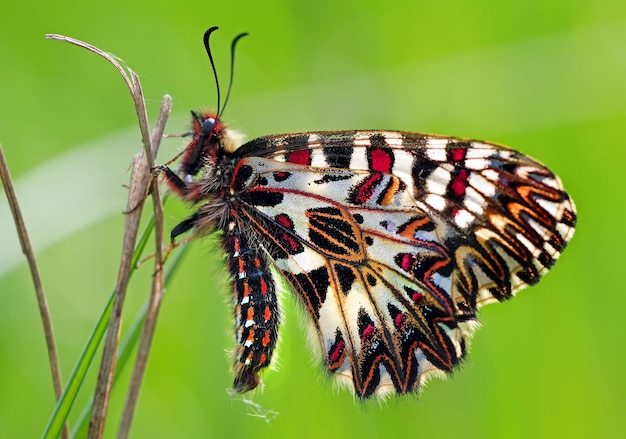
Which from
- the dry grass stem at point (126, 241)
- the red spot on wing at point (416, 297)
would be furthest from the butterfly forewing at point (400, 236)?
the dry grass stem at point (126, 241)

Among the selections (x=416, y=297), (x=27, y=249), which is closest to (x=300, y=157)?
(x=416, y=297)

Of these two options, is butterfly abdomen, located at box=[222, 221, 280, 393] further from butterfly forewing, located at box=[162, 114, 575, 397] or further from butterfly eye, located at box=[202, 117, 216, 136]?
butterfly eye, located at box=[202, 117, 216, 136]

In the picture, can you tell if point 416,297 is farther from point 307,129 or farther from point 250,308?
point 307,129

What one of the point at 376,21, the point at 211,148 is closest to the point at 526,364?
the point at 211,148

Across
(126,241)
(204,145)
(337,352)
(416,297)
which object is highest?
(204,145)

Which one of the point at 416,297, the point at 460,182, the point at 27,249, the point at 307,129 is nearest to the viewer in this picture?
the point at 27,249

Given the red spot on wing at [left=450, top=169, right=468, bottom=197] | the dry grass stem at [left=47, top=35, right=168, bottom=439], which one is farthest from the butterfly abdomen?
the red spot on wing at [left=450, top=169, right=468, bottom=197]

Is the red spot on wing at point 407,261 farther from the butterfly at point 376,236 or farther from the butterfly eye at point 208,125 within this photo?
the butterfly eye at point 208,125

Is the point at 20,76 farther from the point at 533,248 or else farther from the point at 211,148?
the point at 533,248
